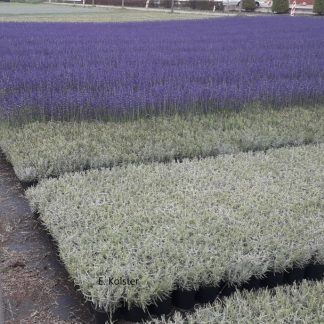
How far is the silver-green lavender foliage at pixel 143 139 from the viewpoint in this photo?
15.4 feet

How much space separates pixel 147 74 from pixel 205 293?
5537mm

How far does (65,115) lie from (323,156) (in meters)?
3.06

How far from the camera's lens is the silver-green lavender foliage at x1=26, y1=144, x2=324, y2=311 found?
2867 mm

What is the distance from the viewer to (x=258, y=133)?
553 cm

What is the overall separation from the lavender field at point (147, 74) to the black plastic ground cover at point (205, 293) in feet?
11.6

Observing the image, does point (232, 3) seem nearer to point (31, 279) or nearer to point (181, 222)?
point (181, 222)

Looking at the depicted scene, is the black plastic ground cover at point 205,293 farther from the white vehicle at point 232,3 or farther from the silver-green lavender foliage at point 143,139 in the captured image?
the white vehicle at point 232,3

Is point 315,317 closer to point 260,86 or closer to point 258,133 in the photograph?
point 258,133

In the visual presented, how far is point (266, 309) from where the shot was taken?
102 inches

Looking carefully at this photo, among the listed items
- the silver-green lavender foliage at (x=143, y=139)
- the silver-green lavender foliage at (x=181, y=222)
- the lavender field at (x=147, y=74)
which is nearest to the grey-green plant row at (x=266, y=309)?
the silver-green lavender foliage at (x=181, y=222)

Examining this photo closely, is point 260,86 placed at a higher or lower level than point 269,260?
higher

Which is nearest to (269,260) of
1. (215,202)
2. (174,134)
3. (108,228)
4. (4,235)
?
(215,202)

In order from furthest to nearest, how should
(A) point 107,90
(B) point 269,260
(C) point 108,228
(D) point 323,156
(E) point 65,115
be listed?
1. (A) point 107,90
2. (E) point 65,115
3. (D) point 323,156
4. (C) point 108,228
5. (B) point 269,260

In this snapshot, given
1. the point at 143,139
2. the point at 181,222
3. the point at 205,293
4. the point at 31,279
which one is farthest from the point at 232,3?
the point at 205,293
